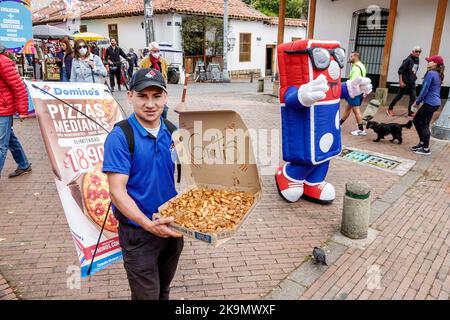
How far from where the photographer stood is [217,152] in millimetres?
2367

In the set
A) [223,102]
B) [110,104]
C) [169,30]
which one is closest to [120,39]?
[169,30]

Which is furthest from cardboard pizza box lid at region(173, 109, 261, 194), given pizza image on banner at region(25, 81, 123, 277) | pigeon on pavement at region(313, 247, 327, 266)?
pigeon on pavement at region(313, 247, 327, 266)

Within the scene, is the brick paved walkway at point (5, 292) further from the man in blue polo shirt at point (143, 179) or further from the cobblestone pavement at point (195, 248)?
the man in blue polo shirt at point (143, 179)

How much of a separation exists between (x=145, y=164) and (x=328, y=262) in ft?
8.12

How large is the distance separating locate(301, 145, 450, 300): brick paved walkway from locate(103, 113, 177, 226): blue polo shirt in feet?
5.87

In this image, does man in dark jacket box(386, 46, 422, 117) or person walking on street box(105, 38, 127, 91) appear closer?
man in dark jacket box(386, 46, 422, 117)

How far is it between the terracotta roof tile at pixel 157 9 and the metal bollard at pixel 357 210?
18.2 m

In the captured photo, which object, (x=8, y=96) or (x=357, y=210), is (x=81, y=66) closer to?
(x=8, y=96)

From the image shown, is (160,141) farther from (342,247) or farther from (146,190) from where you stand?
(342,247)

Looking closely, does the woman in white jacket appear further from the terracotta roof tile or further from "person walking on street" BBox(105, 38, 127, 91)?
the terracotta roof tile

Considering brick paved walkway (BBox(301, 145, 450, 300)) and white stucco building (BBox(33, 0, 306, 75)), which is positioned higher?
white stucco building (BBox(33, 0, 306, 75))

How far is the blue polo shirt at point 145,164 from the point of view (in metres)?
2.03

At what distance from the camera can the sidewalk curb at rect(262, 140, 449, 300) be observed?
3.27 meters
